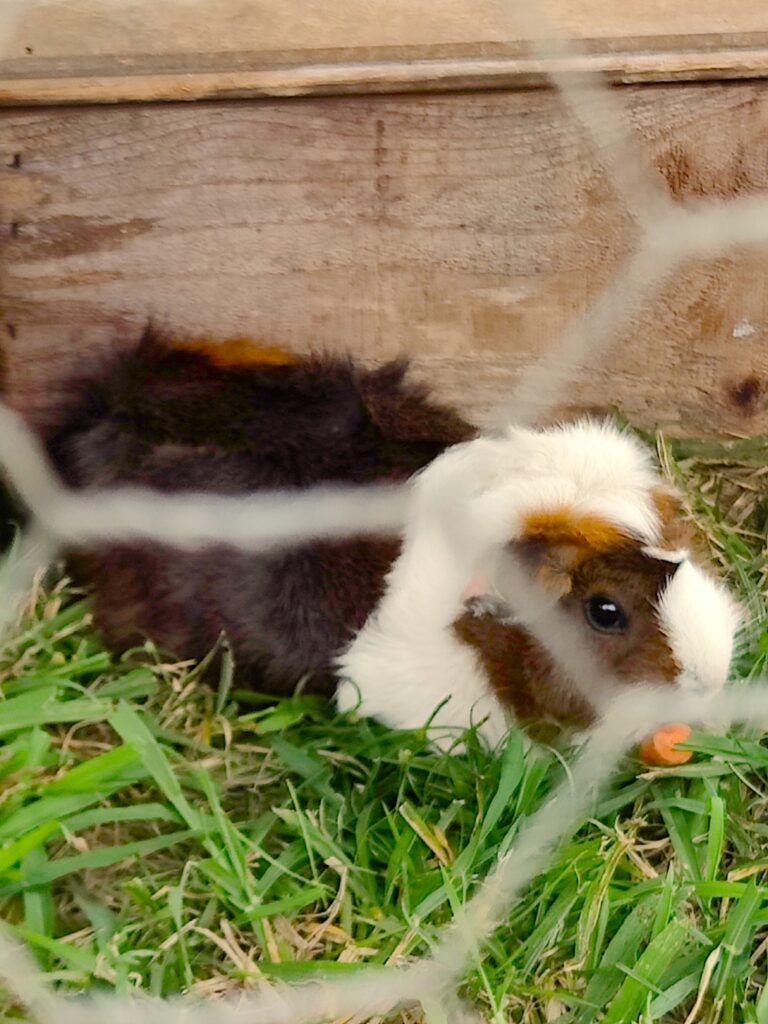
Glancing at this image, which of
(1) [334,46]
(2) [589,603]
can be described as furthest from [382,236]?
(2) [589,603]

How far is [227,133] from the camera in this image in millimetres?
956

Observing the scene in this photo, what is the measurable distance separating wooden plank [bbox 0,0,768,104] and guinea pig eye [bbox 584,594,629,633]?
0.45 metres

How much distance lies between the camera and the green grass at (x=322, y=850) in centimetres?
70

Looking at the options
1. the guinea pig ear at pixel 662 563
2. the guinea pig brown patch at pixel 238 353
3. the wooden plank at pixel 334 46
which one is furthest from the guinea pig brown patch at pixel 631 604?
the wooden plank at pixel 334 46

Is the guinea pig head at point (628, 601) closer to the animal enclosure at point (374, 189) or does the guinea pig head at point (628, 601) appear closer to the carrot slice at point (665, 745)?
the carrot slice at point (665, 745)

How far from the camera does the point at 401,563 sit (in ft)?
2.88

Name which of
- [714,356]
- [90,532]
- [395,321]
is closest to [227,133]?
[395,321]

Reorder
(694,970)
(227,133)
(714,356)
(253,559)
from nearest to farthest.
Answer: (694,970), (253,559), (227,133), (714,356)

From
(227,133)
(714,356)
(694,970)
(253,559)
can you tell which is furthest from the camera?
(714,356)

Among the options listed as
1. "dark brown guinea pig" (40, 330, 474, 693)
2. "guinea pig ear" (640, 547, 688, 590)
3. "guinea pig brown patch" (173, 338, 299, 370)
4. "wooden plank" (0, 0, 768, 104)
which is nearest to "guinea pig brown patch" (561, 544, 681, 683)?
"guinea pig ear" (640, 547, 688, 590)

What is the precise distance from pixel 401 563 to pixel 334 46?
1.42 ft

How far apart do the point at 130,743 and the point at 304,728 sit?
0.55ft

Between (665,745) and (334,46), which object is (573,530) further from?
(334,46)

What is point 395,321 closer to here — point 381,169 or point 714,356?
point 381,169
